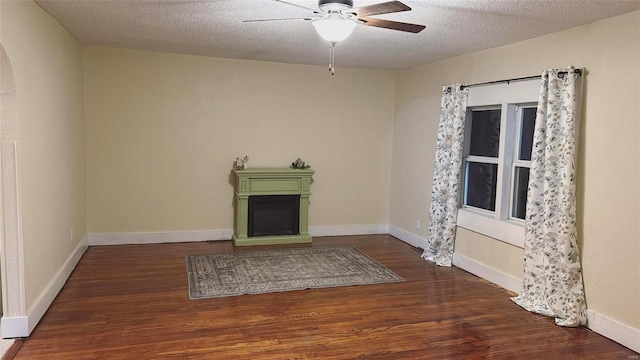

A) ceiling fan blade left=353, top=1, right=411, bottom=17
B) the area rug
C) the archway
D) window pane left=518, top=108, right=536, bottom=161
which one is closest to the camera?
ceiling fan blade left=353, top=1, right=411, bottom=17

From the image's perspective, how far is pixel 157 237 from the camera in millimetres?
6074

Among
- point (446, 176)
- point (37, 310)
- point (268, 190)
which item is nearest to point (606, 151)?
point (446, 176)

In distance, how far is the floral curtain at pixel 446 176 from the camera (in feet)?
17.0

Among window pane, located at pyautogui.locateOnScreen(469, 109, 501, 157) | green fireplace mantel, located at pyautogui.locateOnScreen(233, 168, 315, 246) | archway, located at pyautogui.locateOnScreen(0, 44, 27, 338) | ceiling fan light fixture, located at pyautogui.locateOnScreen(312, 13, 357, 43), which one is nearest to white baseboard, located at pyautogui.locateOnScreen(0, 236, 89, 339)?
archway, located at pyautogui.locateOnScreen(0, 44, 27, 338)

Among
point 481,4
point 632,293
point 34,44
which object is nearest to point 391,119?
point 481,4

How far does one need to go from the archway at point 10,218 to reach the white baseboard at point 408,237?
449 cm

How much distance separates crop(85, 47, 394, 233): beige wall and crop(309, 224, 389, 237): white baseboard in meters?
0.08

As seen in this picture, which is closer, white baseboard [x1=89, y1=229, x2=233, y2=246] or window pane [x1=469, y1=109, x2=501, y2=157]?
window pane [x1=469, y1=109, x2=501, y2=157]

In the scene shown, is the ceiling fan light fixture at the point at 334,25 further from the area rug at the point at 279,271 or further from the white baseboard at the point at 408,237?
the white baseboard at the point at 408,237

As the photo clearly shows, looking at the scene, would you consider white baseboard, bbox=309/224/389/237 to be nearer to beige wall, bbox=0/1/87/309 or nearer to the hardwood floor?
the hardwood floor

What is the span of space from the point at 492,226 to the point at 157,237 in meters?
4.17

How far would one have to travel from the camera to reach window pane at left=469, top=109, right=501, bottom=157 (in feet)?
16.3

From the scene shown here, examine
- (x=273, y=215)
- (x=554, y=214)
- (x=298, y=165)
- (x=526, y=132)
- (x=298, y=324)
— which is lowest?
(x=298, y=324)

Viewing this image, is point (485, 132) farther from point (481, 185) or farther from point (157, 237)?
point (157, 237)
